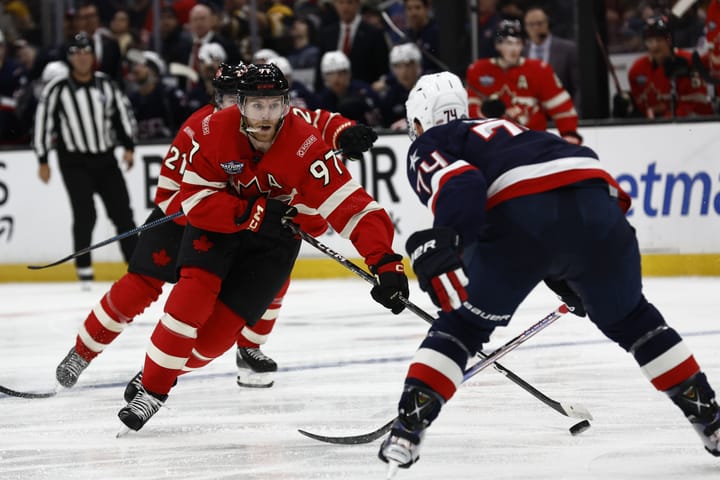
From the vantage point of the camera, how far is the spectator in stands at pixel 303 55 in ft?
32.1

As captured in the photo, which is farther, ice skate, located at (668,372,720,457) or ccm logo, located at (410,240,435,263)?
ice skate, located at (668,372,720,457)

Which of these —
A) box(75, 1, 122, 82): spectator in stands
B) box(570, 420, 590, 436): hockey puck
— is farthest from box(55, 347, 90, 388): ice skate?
box(75, 1, 122, 82): spectator in stands

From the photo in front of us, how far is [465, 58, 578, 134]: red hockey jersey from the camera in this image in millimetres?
8219

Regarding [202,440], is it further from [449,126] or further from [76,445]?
[449,126]

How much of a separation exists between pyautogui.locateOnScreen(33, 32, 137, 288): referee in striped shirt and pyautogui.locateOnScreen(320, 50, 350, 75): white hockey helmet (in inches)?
51.4

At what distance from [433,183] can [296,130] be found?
3.24 ft

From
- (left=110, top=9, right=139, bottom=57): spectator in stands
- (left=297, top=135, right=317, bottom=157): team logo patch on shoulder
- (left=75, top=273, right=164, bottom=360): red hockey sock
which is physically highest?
(left=297, top=135, right=317, bottom=157): team logo patch on shoulder

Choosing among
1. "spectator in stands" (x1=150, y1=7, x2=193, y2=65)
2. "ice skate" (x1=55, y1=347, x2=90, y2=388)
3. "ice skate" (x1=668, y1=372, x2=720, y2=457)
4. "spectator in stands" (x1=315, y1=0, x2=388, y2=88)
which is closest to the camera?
"ice skate" (x1=668, y1=372, x2=720, y2=457)

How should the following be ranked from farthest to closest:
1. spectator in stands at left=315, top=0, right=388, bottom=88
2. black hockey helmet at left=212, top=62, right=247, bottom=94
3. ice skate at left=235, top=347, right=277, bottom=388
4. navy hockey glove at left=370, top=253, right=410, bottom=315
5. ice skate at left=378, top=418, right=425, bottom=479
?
Result: 1. spectator in stands at left=315, top=0, right=388, bottom=88
2. ice skate at left=235, top=347, right=277, bottom=388
3. black hockey helmet at left=212, top=62, right=247, bottom=94
4. navy hockey glove at left=370, top=253, right=410, bottom=315
5. ice skate at left=378, top=418, right=425, bottom=479

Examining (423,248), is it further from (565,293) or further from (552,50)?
(552,50)

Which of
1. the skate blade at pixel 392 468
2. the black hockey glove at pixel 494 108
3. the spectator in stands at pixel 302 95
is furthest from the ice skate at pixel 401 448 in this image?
the spectator in stands at pixel 302 95

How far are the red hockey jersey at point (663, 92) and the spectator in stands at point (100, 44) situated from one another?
3.70 m

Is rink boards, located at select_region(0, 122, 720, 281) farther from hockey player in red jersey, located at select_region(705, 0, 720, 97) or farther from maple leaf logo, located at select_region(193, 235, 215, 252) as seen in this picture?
maple leaf logo, located at select_region(193, 235, 215, 252)

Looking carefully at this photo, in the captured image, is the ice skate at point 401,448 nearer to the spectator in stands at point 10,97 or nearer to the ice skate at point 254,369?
the ice skate at point 254,369
